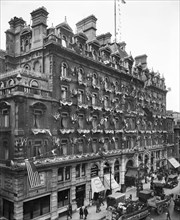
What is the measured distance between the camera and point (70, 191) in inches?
1192

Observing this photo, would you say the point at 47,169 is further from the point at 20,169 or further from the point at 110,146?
the point at 110,146

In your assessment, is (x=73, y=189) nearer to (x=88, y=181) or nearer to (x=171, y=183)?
(x=88, y=181)

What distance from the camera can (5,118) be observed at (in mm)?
26422

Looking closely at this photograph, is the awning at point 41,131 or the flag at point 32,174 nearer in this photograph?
the flag at point 32,174

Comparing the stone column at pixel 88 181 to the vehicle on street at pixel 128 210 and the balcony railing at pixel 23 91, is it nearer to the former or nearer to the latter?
the vehicle on street at pixel 128 210

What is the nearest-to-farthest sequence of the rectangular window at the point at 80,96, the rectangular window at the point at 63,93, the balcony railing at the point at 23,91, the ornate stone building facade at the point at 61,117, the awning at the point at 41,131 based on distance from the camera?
the balcony railing at the point at 23,91
the ornate stone building facade at the point at 61,117
the awning at the point at 41,131
the rectangular window at the point at 63,93
the rectangular window at the point at 80,96

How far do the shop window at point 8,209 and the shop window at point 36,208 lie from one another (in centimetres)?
154

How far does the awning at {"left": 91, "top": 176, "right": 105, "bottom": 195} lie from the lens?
32500 mm

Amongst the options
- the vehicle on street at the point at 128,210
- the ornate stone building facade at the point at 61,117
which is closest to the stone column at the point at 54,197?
the ornate stone building facade at the point at 61,117

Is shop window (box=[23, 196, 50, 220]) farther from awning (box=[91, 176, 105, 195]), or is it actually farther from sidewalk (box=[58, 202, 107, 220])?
awning (box=[91, 176, 105, 195])

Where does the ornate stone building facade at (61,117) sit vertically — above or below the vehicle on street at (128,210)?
above

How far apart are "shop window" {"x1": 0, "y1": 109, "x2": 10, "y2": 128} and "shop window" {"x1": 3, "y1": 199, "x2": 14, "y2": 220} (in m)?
9.04

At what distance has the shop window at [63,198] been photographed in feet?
95.0

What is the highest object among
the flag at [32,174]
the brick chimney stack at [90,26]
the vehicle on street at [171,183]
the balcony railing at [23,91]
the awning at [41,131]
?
the brick chimney stack at [90,26]
